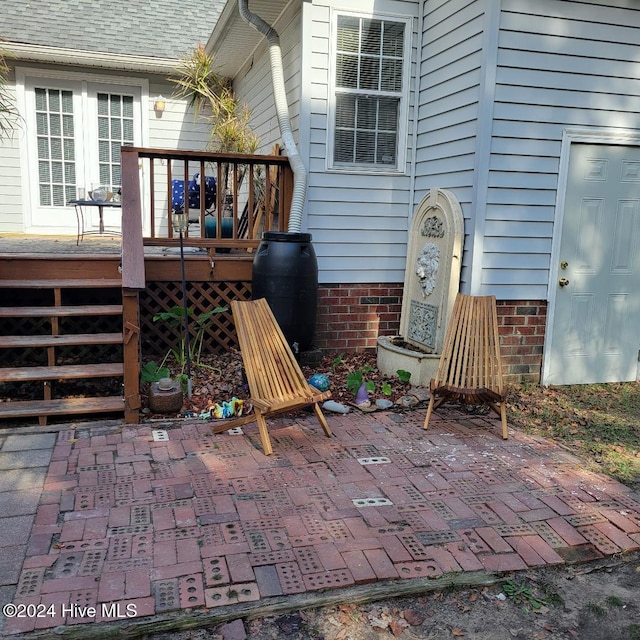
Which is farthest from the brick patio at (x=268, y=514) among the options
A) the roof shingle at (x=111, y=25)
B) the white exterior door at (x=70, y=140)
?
the roof shingle at (x=111, y=25)

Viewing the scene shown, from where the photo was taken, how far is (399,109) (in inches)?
222

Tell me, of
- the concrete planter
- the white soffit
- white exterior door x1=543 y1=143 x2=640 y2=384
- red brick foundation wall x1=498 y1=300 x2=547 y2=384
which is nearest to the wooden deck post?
the concrete planter

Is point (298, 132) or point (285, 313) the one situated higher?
point (298, 132)

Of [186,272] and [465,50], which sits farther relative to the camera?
[186,272]

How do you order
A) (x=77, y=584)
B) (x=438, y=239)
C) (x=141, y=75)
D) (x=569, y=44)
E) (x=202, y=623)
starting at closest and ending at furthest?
(x=202, y=623), (x=77, y=584), (x=569, y=44), (x=438, y=239), (x=141, y=75)

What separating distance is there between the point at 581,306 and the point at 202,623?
4.14m

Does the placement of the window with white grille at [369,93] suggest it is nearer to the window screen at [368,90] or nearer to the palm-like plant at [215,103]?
the window screen at [368,90]

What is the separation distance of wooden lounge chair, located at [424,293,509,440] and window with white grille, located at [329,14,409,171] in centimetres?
193

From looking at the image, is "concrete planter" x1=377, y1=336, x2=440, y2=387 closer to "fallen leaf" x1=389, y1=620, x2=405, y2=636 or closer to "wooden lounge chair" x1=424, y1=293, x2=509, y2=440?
"wooden lounge chair" x1=424, y1=293, x2=509, y2=440

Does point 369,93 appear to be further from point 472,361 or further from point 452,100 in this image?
point 472,361

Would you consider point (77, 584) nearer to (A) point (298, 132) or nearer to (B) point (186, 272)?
(B) point (186, 272)

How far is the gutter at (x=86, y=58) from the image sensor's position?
25.1 ft

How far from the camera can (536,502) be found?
3.16 m

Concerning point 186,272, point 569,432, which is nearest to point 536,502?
point 569,432
